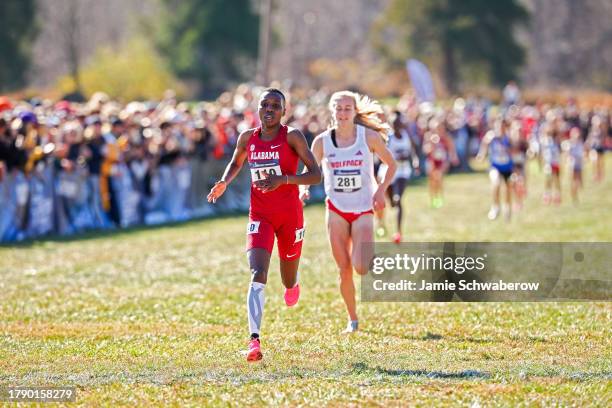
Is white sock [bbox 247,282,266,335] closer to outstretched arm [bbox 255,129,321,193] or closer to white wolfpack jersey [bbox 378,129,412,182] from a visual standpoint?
outstretched arm [bbox 255,129,321,193]

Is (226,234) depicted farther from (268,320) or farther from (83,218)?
(268,320)

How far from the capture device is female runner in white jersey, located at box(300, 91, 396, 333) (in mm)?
10211

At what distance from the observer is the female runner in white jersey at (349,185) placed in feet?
33.5

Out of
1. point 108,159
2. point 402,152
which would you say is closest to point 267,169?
point 402,152

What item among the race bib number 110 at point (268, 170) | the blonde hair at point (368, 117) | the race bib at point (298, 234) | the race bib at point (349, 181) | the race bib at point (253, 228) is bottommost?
the race bib at point (298, 234)

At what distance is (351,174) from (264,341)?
5.64ft

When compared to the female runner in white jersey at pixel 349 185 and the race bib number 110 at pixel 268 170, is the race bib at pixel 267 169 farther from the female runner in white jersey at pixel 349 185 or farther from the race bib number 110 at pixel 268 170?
the female runner in white jersey at pixel 349 185

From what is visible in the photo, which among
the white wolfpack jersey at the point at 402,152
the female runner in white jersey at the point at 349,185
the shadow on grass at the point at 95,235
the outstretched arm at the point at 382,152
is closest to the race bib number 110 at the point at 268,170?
the female runner in white jersey at the point at 349,185

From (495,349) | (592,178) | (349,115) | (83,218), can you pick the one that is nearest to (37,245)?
(83,218)

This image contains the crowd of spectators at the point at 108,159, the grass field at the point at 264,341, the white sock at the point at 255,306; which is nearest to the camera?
the grass field at the point at 264,341

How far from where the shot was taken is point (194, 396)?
7453 millimetres

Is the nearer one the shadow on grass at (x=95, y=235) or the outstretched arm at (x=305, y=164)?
the outstretched arm at (x=305, y=164)

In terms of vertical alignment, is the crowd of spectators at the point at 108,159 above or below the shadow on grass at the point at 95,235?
above

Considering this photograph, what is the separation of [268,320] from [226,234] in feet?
29.0
